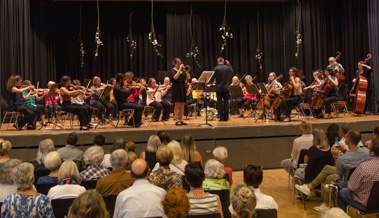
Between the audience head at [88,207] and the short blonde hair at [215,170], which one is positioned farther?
the short blonde hair at [215,170]

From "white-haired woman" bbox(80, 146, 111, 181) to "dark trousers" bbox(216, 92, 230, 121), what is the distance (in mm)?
5170

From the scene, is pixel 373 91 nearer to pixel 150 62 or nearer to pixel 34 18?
pixel 150 62

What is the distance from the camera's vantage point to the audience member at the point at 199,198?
3.22 metres

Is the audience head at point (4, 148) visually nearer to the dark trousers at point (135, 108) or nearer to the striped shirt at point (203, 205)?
the striped shirt at point (203, 205)

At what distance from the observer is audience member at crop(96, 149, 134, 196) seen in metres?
3.80

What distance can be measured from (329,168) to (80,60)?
1141cm

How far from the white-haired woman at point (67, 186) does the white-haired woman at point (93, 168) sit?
587 millimetres

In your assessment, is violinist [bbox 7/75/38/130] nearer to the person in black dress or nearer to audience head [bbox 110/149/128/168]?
the person in black dress

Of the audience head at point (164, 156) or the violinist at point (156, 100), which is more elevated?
the violinist at point (156, 100)

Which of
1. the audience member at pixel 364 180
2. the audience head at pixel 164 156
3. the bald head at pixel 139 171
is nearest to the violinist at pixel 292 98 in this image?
the audience member at pixel 364 180

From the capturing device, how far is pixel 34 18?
1241 cm

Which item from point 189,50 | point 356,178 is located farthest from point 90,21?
point 356,178

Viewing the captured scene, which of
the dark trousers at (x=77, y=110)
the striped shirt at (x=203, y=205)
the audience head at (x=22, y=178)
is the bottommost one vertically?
the striped shirt at (x=203, y=205)

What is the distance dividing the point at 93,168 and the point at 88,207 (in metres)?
2.10
